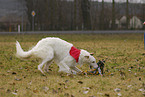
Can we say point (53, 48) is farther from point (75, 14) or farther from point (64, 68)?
point (75, 14)

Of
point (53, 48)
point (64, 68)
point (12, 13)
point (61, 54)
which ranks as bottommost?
point (64, 68)

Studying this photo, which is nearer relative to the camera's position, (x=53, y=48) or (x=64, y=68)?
(x=64, y=68)

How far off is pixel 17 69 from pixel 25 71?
43 cm

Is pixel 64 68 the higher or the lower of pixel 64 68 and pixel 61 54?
the lower

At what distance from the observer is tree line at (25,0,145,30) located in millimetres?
35259

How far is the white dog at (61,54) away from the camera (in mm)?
7770

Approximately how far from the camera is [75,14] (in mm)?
34688

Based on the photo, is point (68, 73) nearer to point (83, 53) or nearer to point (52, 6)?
point (83, 53)

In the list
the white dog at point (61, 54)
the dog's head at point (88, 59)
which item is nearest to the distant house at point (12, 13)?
the white dog at point (61, 54)

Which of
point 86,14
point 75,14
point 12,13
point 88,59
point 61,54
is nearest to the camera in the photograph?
point 88,59

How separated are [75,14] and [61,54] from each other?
27.2 m

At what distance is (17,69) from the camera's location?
8.48 m

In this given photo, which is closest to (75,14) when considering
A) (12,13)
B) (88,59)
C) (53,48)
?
(12,13)

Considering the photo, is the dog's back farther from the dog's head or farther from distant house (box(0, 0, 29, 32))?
distant house (box(0, 0, 29, 32))
